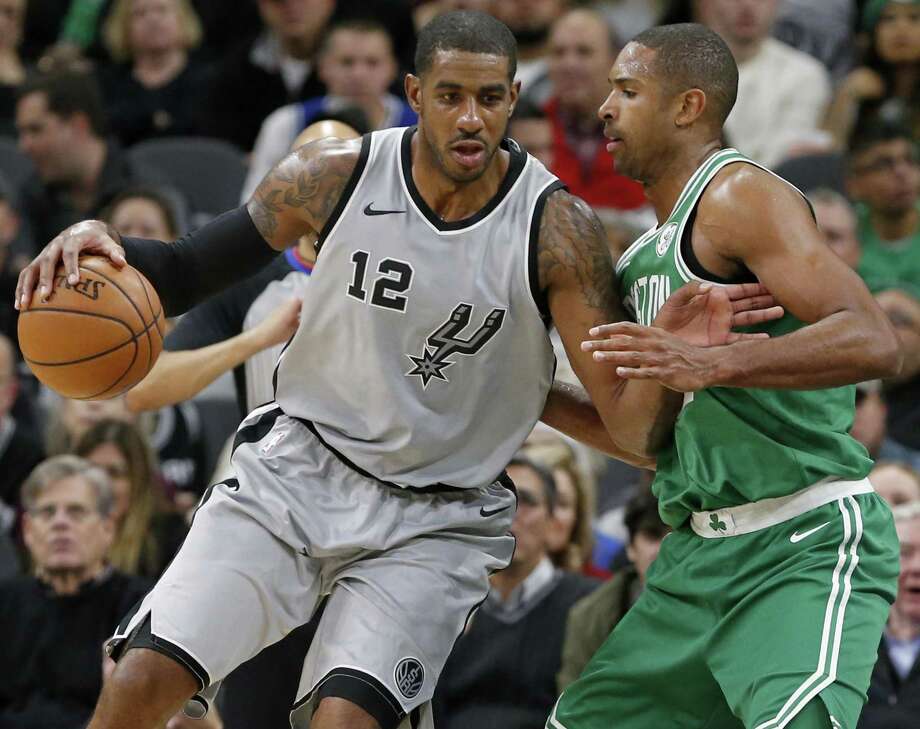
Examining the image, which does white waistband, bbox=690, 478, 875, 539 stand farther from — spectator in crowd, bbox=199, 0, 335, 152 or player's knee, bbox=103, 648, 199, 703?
spectator in crowd, bbox=199, 0, 335, 152

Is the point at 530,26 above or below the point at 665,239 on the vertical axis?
below

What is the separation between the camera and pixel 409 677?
4168 millimetres

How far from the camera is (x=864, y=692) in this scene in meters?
3.88

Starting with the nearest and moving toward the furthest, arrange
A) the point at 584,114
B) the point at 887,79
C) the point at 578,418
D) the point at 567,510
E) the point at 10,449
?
1. the point at 578,418
2. the point at 567,510
3. the point at 10,449
4. the point at 584,114
5. the point at 887,79

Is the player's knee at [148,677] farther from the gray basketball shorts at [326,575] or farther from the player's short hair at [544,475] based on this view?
the player's short hair at [544,475]

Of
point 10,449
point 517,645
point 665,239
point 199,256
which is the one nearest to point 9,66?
point 10,449

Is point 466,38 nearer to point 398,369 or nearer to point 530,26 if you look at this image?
point 398,369

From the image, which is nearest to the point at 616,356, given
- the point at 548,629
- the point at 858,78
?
the point at 548,629

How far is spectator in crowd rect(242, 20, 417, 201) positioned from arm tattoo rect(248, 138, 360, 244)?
4472 mm

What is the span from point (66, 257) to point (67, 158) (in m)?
5.09

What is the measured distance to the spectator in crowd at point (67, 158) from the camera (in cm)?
896

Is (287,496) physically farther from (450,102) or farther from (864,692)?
(864,692)

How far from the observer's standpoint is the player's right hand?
415cm

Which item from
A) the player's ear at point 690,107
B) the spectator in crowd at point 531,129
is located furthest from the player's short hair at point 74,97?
the player's ear at point 690,107
